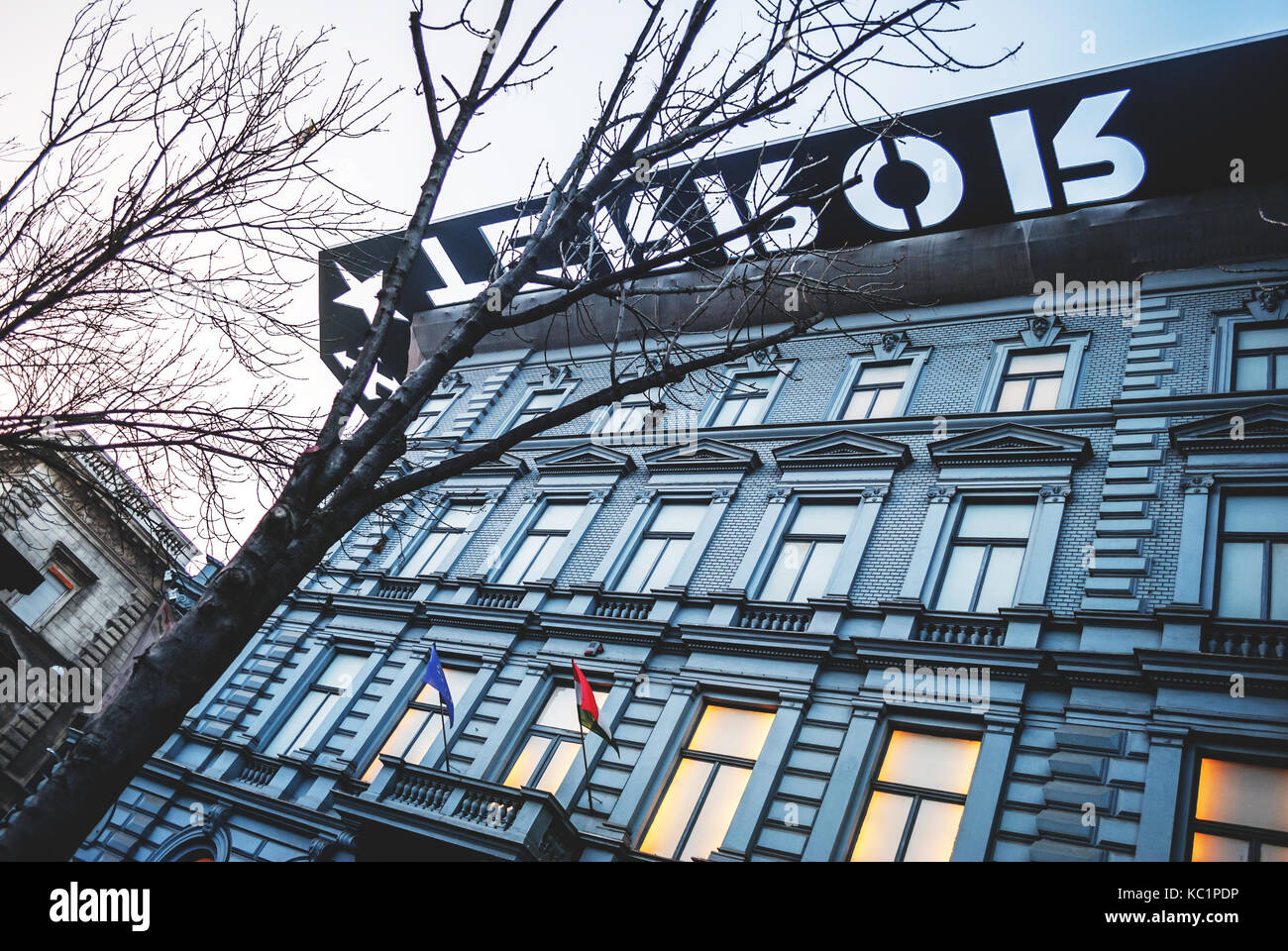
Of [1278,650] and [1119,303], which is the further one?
[1119,303]

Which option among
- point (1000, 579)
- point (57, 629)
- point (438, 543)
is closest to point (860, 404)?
point (1000, 579)

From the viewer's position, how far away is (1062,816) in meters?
10.1

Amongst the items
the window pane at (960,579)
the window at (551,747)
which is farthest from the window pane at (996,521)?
the window at (551,747)

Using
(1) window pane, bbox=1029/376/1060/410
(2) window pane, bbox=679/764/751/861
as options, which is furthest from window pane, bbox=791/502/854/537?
(2) window pane, bbox=679/764/751/861

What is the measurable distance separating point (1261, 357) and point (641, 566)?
1187 centimetres

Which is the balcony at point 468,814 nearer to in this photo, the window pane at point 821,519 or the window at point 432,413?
the window pane at point 821,519

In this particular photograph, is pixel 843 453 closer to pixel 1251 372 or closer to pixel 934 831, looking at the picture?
pixel 1251 372

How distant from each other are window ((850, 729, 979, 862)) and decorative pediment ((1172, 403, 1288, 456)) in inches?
242

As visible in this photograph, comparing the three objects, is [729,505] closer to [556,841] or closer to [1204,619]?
[556,841]

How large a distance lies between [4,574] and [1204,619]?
28783mm

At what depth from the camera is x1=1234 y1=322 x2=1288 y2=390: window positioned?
13.8 meters
